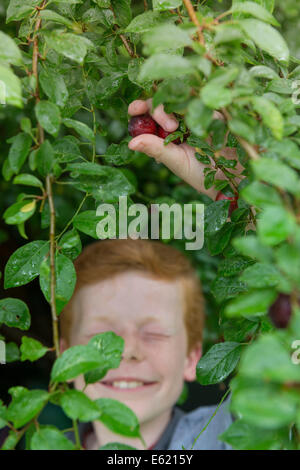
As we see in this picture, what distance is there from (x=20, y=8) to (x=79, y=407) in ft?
1.54

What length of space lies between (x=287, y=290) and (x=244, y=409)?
0.28ft

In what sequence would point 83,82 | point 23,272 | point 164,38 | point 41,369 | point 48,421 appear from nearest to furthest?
point 164,38 < point 23,272 < point 83,82 < point 48,421 < point 41,369

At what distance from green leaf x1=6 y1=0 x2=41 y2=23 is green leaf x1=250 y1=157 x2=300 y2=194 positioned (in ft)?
1.29

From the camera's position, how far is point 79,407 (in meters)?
0.44

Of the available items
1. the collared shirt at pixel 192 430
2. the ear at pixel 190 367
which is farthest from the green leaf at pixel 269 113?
the ear at pixel 190 367

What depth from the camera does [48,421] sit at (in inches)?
81.0

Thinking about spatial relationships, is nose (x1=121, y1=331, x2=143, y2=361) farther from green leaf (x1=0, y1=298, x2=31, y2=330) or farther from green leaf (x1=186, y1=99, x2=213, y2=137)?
green leaf (x1=186, y1=99, x2=213, y2=137)

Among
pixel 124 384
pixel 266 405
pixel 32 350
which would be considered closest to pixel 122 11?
pixel 32 350

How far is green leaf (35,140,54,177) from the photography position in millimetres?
520

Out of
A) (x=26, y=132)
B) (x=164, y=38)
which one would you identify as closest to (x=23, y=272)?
(x=26, y=132)

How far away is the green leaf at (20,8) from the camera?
2.03ft

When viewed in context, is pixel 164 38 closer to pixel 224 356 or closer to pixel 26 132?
pixel 26 132

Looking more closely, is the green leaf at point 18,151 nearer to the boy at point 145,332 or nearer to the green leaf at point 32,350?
the green leaf at point 32,350

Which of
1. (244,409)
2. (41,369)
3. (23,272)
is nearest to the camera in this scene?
(244,409)
